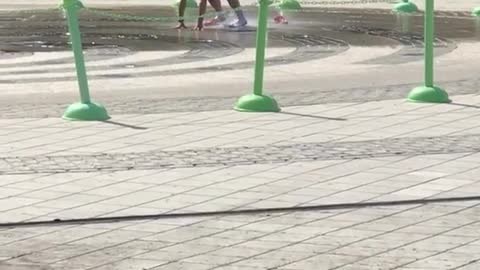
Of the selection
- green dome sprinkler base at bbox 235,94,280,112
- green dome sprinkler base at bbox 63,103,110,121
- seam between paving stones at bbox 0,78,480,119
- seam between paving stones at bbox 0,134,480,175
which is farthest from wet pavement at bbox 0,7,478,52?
seam between paving stones at bbox 0,134,480,175

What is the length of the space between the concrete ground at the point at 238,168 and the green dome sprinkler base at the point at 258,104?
0.15m

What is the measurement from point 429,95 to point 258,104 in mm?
1853

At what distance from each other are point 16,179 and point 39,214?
1145 millimetres

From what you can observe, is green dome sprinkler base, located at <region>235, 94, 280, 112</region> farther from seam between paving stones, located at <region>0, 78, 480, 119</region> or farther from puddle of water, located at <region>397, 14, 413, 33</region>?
puddle of water, located at <region>397, 14, 413, 33</region>

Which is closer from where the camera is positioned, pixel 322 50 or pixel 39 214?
pixel 39 214

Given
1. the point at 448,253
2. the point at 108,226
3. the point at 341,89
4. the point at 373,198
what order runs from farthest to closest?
1. the point at 341,89
2. the point at 373,198
3. the point at 108,226
4. the point at 448,253

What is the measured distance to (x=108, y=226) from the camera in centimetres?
848

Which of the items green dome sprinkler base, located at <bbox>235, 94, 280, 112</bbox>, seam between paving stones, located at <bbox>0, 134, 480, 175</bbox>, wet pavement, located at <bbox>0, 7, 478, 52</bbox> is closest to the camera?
seam between paving stones, located at <bbox>0, 134, 480, 175</bbox>

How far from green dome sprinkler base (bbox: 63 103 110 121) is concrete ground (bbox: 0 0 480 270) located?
139 mm

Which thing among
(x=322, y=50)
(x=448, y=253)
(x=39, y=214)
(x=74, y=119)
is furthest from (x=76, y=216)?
(x=322, y=50)

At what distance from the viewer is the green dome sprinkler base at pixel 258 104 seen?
13.2 metres

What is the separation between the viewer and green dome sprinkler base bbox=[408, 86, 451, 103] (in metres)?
13.8

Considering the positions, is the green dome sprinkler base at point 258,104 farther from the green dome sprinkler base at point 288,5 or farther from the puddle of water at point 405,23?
the green dome sprinkler base at point 288,5

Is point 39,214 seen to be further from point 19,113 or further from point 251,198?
point 19,113
